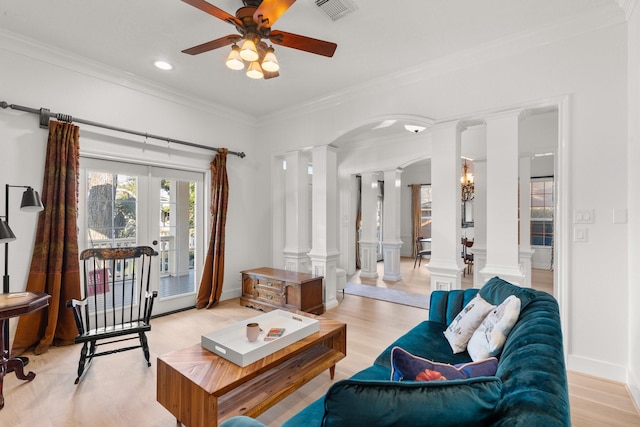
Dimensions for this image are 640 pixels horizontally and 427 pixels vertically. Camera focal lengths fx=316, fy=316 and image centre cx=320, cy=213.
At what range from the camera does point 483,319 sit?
198 centimetres

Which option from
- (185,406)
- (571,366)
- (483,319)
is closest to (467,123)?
(483,319)

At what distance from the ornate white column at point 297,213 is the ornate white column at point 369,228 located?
2.21 meters

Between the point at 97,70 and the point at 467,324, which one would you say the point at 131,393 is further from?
the point at 97,70

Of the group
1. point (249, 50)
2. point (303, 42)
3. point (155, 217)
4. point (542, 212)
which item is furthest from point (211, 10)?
point (542, 212)

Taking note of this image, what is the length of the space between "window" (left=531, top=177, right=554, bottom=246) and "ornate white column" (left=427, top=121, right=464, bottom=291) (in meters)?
5.75

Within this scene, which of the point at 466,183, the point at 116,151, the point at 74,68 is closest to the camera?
the point at 74,68

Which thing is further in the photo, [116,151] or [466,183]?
[466,183]

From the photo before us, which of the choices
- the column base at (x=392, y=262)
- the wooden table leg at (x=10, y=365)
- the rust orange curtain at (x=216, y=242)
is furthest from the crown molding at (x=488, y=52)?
the wooden table leg at (x=10, y=365)

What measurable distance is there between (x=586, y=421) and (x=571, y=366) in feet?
2.42

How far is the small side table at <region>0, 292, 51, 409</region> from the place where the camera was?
2172 millimetres

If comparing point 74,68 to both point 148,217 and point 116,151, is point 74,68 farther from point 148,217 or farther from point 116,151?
point 148,217

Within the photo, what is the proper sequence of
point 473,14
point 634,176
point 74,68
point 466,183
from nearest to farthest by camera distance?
point 634,176 < point 473,14 < point 74,68 < point 466,183

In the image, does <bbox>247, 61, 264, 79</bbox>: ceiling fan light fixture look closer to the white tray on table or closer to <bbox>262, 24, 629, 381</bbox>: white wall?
the white tray on table

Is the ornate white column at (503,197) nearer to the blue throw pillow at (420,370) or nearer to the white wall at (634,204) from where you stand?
the white wall at (634,204)
